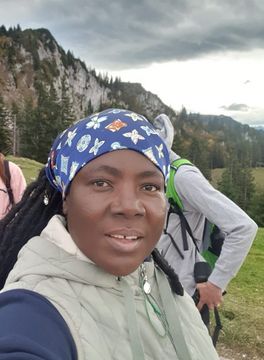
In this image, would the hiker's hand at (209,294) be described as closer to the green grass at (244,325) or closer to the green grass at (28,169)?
the green grass at (244,325)

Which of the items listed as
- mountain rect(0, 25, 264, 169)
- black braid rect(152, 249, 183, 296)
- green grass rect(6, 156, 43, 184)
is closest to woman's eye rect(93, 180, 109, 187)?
black braid rect(152, 249, 183, 296)

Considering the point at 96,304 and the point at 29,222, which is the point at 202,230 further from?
the point at 96,304

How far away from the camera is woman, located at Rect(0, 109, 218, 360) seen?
1.20 meters

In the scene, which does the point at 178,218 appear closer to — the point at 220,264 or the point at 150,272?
the point at 220,264

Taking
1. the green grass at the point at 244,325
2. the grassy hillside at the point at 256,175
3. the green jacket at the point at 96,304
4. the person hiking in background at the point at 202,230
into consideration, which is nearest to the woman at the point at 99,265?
the green jacket at the point at 96,304

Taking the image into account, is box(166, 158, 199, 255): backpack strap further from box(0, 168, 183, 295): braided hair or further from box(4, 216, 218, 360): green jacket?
box(4, 216, 218, 360): green jacket

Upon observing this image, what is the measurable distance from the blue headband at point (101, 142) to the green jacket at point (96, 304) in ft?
0.66

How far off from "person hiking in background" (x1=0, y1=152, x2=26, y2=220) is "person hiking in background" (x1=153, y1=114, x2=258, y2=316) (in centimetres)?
172

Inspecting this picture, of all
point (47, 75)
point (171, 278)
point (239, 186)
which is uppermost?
point (47, 75)

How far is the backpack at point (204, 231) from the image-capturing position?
332 cm

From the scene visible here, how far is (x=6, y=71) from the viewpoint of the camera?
438 feet

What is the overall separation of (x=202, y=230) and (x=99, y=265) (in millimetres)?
2206

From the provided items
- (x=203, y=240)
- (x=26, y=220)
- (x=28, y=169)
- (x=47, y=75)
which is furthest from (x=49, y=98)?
(x=47, y=75)

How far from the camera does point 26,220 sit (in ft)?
5.64
